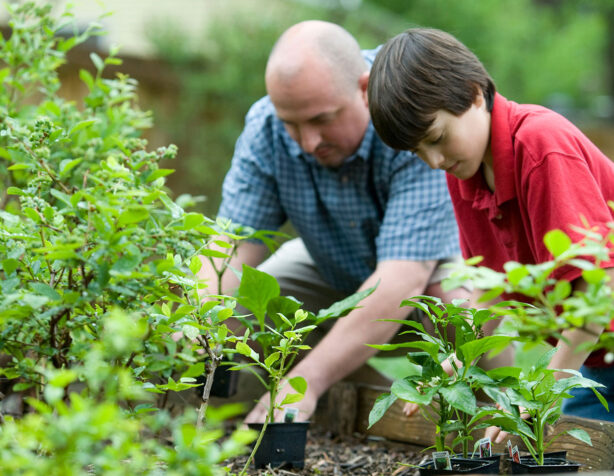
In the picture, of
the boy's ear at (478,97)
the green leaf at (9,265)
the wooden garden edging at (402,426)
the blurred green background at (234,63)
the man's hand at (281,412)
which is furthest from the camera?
the blurred green background at (234,63)

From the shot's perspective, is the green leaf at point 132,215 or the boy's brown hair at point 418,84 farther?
the boy's brown hair at point 418,84

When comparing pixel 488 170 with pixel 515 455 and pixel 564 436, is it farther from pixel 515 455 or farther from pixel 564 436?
pixel 515 455

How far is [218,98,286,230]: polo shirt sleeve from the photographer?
113 inches

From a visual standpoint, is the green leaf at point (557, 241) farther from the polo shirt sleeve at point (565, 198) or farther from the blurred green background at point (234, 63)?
the blurred green background at point (234, 63)

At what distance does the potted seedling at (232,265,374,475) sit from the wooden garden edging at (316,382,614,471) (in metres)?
0.47

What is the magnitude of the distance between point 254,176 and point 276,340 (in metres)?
1.30

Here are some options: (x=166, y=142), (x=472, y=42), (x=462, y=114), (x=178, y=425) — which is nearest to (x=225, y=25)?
(x=166, y=142)

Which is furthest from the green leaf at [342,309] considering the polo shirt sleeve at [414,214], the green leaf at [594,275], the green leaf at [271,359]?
the polo shirt sleeve at [414,214]

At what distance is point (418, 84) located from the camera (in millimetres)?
1846

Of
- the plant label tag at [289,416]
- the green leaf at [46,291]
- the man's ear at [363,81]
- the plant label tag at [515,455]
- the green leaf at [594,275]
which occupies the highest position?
the man's ear at [363,81]

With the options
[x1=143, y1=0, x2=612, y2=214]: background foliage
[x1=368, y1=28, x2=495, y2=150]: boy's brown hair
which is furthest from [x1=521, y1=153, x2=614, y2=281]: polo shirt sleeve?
[x1=143, y1=0, x2=612, y2=214]: background foliage

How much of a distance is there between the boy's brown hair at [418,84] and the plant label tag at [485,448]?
2.45 ft

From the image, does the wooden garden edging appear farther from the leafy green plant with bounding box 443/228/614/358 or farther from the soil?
the leafy green plant with bounding box 443/228/614/358

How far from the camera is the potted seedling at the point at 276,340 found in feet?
4.92
